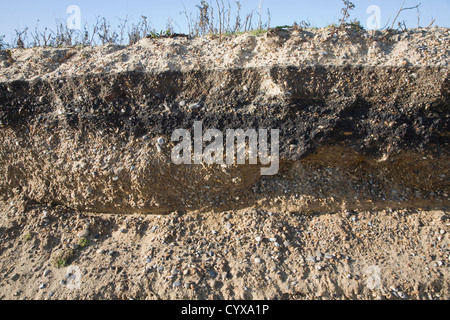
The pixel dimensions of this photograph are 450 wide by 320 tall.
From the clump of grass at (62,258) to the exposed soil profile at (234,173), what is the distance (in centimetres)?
2

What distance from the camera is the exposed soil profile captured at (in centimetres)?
263

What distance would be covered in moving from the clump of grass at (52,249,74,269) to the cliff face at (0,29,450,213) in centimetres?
52

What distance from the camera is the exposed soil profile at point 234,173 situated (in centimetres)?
263

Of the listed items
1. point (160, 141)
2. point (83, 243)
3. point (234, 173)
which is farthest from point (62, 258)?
point (234, 173)

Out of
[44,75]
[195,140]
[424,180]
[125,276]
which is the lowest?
[125,276]

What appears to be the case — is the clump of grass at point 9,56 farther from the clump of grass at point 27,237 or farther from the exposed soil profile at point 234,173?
the clump of grass at point 27,237

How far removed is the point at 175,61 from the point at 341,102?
5.95ft

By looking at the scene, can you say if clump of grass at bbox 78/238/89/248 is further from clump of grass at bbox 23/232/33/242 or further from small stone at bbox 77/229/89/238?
clump of grass at bbox 23/232/33/242

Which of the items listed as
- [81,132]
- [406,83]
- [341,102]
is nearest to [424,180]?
[406,83]

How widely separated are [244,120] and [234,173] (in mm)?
554

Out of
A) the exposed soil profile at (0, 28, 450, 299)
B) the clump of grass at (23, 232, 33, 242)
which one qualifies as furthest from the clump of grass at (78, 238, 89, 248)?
the clump of grass at (23, 232, 33, 242)

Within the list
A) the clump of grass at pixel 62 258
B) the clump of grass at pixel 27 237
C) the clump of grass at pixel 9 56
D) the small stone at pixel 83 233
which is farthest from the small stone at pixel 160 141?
the clump of grass at pixel 9 56

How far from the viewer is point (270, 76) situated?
2930mm

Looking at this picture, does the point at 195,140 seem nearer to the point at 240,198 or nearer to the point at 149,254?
the point at 240,198
